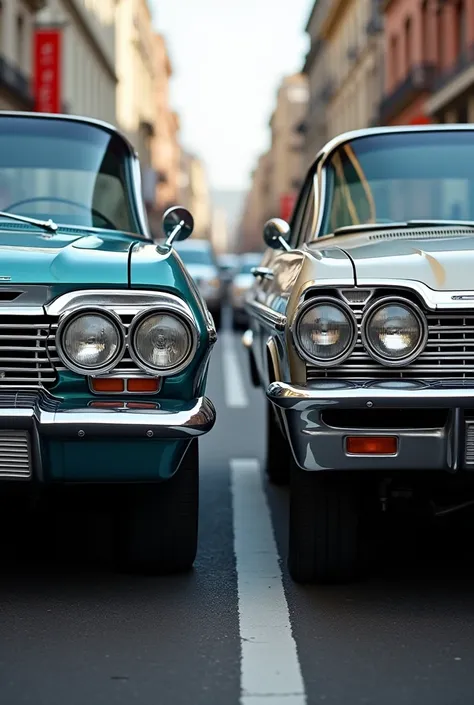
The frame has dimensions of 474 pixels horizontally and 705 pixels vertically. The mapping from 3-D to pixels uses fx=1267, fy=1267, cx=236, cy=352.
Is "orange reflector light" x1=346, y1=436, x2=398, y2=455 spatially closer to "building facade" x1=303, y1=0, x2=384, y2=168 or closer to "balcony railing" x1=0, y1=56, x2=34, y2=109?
"balcony railing" x1=0, y1=56, x2=34, y2=109

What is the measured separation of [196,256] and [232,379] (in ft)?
33.1

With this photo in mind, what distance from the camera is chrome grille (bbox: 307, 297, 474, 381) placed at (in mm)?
4184

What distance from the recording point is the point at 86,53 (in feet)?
161

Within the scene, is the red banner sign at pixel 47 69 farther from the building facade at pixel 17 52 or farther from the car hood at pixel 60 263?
the car hood at pixel 60 263

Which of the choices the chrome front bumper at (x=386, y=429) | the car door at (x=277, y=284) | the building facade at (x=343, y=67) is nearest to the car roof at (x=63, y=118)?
the car door at (x=277, y=284)

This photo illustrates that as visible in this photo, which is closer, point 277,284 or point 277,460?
point 277,284

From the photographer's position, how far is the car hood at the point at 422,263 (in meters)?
4.21

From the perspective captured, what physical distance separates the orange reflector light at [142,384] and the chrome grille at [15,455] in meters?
0.39

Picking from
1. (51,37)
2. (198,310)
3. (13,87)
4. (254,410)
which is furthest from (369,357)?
(51,37)

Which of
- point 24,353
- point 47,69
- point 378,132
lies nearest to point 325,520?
point 24,353

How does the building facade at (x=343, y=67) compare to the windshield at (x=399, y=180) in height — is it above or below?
above

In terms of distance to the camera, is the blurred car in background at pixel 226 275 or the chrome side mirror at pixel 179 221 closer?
the chrome side mirror at pixel 179 221

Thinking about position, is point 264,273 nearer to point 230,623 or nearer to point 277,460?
point 277,460

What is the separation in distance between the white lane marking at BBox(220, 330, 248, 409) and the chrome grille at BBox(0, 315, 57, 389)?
751 centimetres
